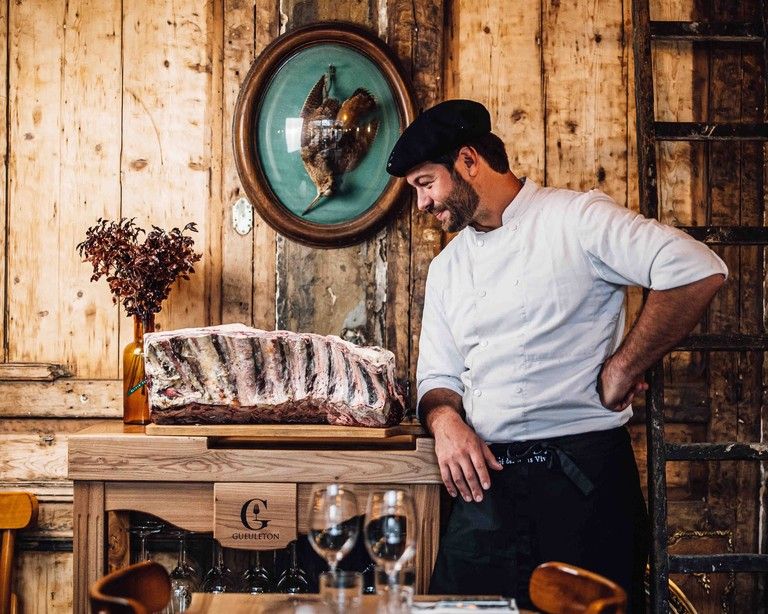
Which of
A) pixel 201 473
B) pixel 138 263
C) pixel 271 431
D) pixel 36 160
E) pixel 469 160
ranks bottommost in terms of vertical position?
pixel 201 473

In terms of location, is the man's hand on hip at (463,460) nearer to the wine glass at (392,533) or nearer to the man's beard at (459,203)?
the man's beard at (459,203)

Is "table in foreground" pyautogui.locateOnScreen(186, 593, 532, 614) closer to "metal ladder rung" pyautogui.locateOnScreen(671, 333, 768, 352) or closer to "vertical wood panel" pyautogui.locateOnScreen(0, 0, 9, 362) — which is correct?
"metal ladder rung" pyautogui.locateOnScreen(671, 333, 768, 352)

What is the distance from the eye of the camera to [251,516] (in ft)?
7.57

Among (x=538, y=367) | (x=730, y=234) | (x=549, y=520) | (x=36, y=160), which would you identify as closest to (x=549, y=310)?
(x=538, y=367)

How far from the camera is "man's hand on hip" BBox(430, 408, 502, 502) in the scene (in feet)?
7.27

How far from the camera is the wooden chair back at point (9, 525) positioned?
2.72 metres

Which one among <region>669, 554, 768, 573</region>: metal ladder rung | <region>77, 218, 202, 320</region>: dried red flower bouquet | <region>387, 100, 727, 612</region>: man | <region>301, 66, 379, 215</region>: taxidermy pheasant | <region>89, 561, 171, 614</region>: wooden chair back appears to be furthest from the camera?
<region>301, 66, 379, 215</region>: taxidermy pheasant

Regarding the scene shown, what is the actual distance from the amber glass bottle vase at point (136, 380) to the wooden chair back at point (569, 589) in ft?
4.80

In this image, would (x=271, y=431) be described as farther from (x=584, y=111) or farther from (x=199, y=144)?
(x=584, y=111)

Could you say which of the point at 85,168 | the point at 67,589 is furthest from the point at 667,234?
the point at 67,589

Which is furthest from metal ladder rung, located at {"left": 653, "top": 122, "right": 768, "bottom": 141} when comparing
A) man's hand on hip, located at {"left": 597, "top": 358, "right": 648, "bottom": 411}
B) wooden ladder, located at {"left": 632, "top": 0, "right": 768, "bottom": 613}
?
man's hand on hip, located at {"left": 597, "top": 358, "right": 648, "bottom": 411}

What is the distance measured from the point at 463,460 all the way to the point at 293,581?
827mm

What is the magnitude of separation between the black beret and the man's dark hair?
2 centimetres

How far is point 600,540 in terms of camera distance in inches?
86.4
